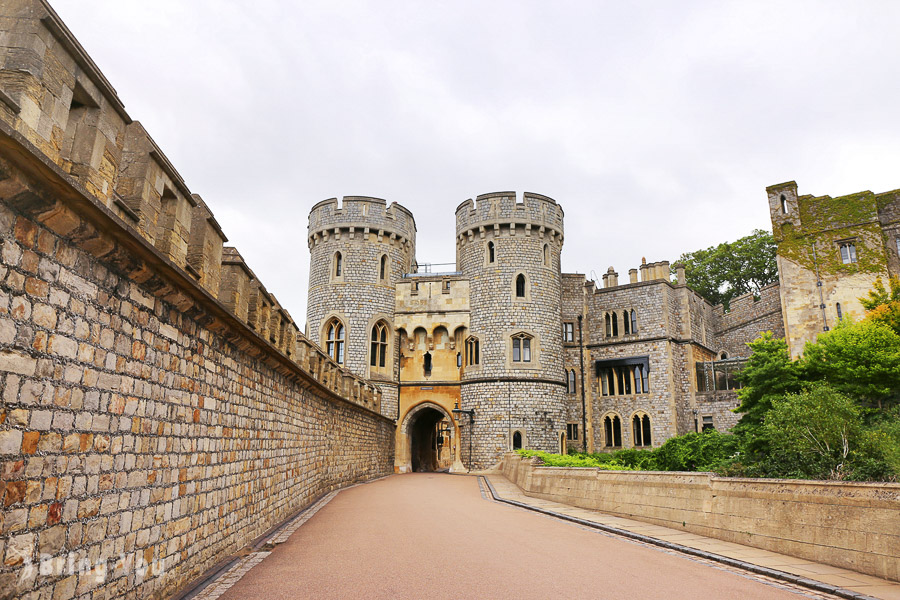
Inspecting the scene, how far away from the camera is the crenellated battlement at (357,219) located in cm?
2978

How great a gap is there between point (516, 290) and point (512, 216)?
355cm

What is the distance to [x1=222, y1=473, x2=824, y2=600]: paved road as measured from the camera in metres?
5.54

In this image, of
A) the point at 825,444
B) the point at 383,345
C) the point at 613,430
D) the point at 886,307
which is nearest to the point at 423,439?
the point at 383,345

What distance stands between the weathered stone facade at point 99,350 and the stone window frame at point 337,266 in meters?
22.4

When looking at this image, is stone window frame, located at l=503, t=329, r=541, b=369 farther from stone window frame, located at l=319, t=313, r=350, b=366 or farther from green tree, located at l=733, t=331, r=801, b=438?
green tree, located at l=733, t=331, r=801, b=438

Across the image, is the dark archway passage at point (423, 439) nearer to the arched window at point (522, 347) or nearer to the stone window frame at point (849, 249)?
the arched window at point (522, 347)

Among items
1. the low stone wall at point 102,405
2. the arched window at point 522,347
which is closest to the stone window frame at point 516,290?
the arched window at point 522,347

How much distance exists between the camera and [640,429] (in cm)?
2956

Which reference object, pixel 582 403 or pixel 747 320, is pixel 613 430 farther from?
pixel 747 320

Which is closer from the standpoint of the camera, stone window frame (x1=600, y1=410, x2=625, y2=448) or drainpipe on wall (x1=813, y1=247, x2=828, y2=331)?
drainpipe on wall (x1=813, y1=247, x2=828, y2=331)

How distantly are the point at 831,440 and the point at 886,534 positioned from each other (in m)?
2.80

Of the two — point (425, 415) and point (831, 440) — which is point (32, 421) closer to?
point (831, 440)

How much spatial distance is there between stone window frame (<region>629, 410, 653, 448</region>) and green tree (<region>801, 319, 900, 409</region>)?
14185mm

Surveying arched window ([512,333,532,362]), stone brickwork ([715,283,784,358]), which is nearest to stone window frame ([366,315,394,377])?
arched window ([512,333,532,362])
